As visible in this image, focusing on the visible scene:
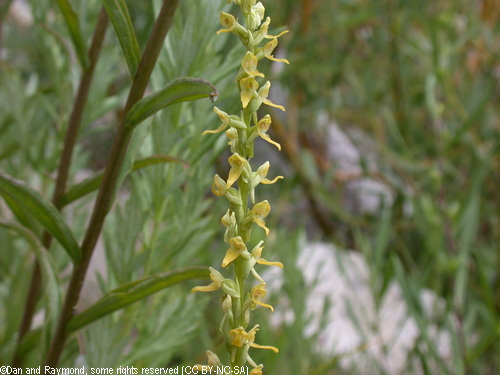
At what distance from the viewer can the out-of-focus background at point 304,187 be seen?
339 mm

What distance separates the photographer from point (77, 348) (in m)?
0.33

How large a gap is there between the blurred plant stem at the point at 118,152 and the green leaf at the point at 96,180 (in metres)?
0.03

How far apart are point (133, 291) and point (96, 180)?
0.25 ft

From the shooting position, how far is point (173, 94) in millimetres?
217

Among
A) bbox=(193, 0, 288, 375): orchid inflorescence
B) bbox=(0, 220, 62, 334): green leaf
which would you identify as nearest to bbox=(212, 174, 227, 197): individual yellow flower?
bbox=(193, 0, 288, 375): orchid inflorescence

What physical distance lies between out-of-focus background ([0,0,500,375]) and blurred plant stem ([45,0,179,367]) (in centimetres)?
7

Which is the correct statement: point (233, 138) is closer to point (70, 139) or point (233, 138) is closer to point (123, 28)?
point (123, 28)

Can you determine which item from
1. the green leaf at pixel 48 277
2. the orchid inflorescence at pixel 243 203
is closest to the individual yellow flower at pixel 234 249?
the orchid inflorescence at pixel 243 203

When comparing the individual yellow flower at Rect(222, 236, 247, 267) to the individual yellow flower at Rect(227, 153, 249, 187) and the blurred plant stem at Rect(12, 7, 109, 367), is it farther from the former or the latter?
the blurred plant stem at Rect(12, 7, 109, 367)

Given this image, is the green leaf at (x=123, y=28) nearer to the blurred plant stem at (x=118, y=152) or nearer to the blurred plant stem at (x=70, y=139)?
the blurred plant stem at (x=118, y=152)

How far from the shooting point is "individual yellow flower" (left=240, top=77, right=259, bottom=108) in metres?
0.19

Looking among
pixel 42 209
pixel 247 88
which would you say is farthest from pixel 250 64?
pixel 42 209

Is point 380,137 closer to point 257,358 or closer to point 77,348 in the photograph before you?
point 257,358

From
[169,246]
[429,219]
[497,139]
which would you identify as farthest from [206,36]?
[497,139]
